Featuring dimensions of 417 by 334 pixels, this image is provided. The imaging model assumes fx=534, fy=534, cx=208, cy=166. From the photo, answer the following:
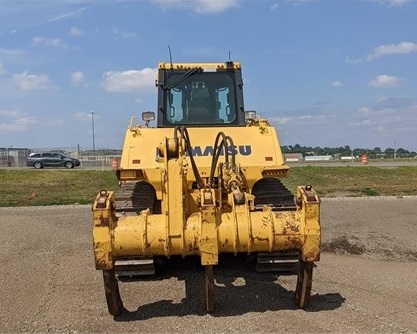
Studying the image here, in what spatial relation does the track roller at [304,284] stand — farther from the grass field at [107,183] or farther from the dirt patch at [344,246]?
the grass field at [107,183]

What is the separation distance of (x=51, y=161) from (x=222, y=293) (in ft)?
128

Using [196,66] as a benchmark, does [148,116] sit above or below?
below

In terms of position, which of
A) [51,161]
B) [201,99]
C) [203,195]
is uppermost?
[201,99]

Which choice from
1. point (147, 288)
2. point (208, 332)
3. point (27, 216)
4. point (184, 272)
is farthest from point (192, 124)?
point (27, 216)

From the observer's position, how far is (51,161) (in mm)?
43125

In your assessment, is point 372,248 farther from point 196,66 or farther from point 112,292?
point 112,292

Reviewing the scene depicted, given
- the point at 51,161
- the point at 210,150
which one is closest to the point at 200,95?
the point at 210,150

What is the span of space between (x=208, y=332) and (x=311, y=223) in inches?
57.8

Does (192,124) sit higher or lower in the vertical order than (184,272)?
higher

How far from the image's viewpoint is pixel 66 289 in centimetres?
679

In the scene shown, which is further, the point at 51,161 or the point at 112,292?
the point at 51,161

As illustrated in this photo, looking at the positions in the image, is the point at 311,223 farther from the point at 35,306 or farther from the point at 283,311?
the point at 35,306

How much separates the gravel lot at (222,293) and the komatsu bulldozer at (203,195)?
0.30 metres

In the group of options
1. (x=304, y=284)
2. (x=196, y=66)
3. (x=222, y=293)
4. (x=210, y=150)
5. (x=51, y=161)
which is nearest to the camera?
(x=304, y=284)
